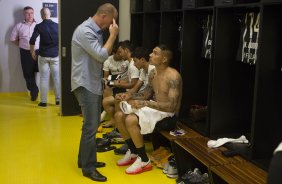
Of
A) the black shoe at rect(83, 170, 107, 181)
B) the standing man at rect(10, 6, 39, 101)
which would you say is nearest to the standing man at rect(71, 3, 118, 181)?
the black shoe at rect(83, 170, 107, 181)

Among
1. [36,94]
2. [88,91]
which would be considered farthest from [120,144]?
[36,94]

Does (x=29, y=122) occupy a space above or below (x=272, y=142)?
below

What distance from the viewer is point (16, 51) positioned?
6.76 m

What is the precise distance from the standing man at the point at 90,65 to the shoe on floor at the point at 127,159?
36 centimetres

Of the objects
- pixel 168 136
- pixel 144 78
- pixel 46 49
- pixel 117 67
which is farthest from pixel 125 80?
pixel 46 49

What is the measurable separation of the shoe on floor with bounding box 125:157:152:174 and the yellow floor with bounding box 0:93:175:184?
42 mm

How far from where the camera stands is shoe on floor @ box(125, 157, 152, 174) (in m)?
3.37

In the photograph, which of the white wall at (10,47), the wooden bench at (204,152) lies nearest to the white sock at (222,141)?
the wooden bench at (204,152)

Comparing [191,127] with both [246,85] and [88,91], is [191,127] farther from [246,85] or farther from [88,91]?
[88,91]

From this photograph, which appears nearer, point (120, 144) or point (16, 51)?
point (120, 144)

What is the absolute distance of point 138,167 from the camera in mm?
3375

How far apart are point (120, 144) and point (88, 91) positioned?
123 centimetres

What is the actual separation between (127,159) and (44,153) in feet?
3.09

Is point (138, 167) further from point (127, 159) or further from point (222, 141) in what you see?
point (222, 141)
